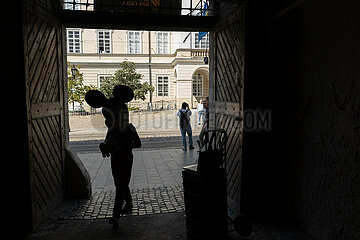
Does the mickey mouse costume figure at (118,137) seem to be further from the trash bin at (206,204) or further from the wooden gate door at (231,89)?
the wooden gate door at (231,89)

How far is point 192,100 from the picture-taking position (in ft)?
108

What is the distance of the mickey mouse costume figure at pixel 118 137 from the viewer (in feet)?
14.3

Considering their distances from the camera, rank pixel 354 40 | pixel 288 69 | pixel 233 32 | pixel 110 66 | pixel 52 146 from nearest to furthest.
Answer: pixel 354 40 → pixel 288 69 → pixel 233 32 → pixel 52 146 → pixel 110 66

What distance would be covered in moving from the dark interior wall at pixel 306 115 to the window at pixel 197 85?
102ft

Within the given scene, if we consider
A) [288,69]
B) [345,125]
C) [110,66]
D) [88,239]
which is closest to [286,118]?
[288,69]

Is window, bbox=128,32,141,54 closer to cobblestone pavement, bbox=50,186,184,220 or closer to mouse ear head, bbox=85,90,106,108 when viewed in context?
cobblestone pavement, bbox=50,186,184,220

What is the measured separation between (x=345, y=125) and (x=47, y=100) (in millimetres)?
4417

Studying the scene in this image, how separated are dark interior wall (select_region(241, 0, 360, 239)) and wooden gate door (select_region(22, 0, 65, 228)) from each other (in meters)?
Answer: 3.11

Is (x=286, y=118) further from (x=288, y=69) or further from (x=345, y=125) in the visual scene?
(x=345, y=125)

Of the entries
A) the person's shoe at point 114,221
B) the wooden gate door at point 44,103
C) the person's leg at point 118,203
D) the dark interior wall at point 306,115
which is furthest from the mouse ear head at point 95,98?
the dark interior wall at point 306,115

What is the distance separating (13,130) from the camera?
12.5 feet

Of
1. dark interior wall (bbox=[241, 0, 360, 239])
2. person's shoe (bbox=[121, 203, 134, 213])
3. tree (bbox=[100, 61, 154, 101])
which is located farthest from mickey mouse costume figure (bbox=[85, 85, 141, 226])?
tree (bbox=[100, 61, 154, 101])

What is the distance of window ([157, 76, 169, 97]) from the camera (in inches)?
1355

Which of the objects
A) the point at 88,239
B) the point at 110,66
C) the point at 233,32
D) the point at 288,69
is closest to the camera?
the point at 88,239
